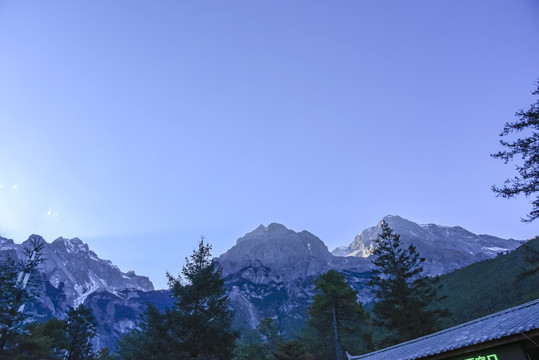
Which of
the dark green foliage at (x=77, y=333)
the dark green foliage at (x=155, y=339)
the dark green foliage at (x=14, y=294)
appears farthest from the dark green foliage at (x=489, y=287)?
the dark green foliage at (x=77, y=333)

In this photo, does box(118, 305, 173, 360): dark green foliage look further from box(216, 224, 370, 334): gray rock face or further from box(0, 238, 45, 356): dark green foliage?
box(216, 224, 370, 334): gray rock face

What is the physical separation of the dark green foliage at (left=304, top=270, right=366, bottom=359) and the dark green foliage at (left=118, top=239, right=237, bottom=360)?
488 inches

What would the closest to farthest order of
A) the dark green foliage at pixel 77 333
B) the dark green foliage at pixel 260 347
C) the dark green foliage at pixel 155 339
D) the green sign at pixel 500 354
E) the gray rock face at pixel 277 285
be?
1. the green sign at pixel 500 354
2. the dark green foliage at pixel 155 339
3. the dark green foliage at pixel 77 333
4. the dark green foliage at pixel 260 347
5. the gray rock face at pixel 277 285

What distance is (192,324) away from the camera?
2342cm

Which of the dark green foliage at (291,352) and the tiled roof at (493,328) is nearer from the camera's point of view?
the tiled roof at (493,328)

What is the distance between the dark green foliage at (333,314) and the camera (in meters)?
33.3

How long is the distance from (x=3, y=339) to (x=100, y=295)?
19393 centimetres

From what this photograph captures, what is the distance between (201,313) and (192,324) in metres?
1.17

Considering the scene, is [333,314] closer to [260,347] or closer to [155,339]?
[155,339]

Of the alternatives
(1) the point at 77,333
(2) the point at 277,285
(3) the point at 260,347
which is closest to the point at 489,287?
(3) the point at 260,347

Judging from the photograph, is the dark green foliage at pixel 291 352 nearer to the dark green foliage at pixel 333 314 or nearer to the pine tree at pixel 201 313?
the dark green foliage at pixel 333 314

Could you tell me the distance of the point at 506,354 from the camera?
34.4 feet

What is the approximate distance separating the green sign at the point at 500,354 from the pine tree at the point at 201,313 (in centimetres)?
1690

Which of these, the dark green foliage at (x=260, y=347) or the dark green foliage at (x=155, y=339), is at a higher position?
the dark green foliage at (x=155, y=339)
